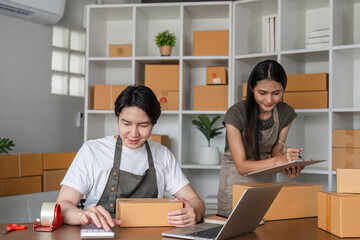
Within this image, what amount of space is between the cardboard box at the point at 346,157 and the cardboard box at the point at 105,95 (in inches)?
67.8

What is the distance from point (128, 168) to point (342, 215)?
2.83 ft

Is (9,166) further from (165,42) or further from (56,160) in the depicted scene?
(165,42)

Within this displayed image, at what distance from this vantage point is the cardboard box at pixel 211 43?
3488mm

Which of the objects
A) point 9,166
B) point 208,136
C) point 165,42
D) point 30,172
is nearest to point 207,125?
point 208,136

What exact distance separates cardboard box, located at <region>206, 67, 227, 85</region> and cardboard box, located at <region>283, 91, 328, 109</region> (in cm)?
51

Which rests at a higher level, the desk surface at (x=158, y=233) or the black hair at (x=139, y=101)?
the black hair at (x=139, y=101)

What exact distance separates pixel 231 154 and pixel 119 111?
0.83 m

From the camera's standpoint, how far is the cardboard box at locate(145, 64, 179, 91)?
3543 mm

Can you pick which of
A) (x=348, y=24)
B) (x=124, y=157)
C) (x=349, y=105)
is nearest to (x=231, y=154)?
(x=124, y=157)

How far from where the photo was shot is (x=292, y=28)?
136 inches

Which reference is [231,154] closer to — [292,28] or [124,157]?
[124,157]

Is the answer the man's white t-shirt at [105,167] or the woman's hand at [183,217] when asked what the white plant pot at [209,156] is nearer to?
the man's white t-shirt at [105,167]

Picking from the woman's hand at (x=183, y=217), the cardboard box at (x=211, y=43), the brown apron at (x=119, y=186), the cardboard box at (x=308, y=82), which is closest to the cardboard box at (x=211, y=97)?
the cardboard box at (x=211, y=43)

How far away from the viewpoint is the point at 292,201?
1767mm
